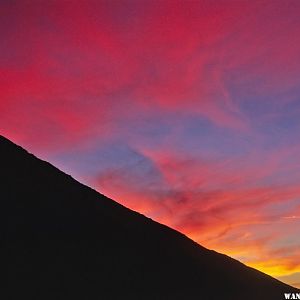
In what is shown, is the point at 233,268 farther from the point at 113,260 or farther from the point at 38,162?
the point at 38,162

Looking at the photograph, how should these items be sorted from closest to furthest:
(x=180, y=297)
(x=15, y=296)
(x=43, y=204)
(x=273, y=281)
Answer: (x=15, y=296)
(x=180, y=297)
(x=43, y=204)
(x=273, y=281)

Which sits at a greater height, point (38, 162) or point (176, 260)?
point (38, 162)

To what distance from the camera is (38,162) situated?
4575 cm

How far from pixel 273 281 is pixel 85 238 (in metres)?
19.7

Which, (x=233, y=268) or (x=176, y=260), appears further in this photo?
(x=233, y=268)

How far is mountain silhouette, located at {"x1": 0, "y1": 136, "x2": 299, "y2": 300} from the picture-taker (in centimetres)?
2697

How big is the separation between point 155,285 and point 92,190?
1694 cm

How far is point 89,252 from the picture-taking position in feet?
107

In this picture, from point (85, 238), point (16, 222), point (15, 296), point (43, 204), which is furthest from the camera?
point (43, 204)

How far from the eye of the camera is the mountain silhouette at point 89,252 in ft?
88.5

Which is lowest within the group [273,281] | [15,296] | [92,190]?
[15,296]

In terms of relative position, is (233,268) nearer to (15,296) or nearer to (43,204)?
(43,204)

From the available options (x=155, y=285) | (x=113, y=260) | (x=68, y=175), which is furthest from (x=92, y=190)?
(x=155, y=285)

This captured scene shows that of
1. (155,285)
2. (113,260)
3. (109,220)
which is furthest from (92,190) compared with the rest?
(155,285)
